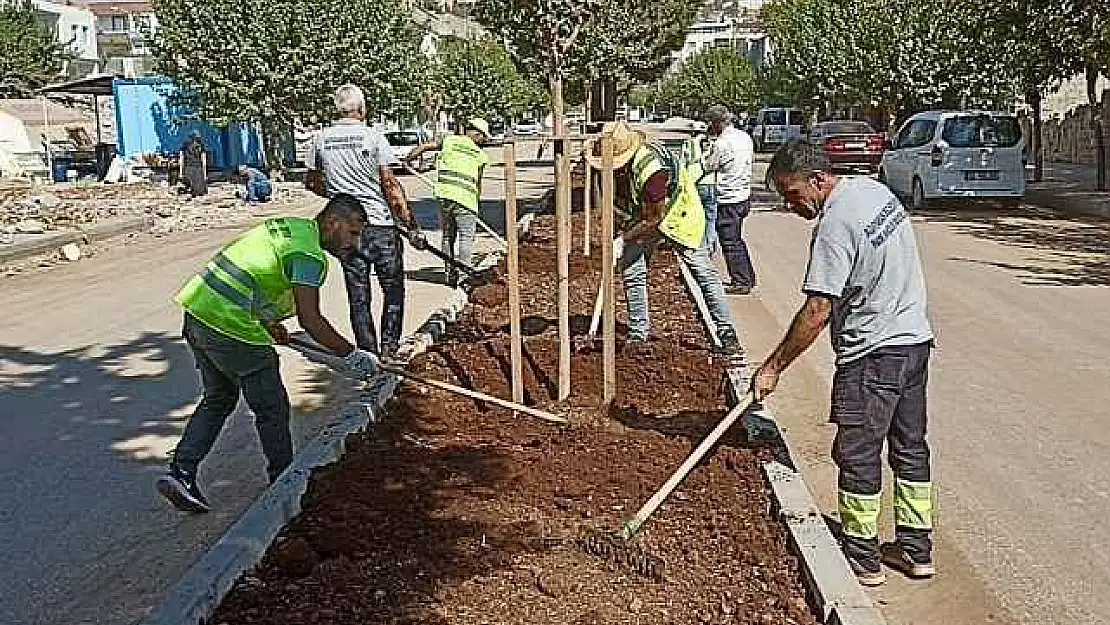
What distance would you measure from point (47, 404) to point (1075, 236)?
47.9 ft

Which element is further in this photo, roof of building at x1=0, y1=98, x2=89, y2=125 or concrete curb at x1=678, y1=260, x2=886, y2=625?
roof of building at x1=0, y1=98, x2=89, y2=125

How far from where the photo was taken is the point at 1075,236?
694 inches

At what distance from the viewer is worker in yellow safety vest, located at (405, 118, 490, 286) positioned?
12172 millimetres

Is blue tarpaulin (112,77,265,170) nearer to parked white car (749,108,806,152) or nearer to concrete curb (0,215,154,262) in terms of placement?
concrete curb (0,215,154,262)

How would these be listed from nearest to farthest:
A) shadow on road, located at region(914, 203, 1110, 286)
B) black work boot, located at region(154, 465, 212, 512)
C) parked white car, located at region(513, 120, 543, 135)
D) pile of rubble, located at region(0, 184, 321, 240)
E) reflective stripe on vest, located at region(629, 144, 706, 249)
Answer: black work boot, located at region(154, 465, 212, 512) < reflective stripe on vest, located at region(629, 144, 706, 249) < parked white car, located at region(513, 120, 543, 135) < shadow on road, located at region(914, 203, 1110, 286) < pile of rubble, located at region(0, 184, 321, 240)

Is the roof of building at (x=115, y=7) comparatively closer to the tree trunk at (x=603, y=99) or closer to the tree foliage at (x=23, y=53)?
the tree foliage at (x=23, y=53)

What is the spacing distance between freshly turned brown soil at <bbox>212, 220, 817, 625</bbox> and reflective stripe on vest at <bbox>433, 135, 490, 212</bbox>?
4553 millimetres

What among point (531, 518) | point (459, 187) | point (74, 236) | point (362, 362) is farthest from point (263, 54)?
point (531, 518)

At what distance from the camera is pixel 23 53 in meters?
56.8

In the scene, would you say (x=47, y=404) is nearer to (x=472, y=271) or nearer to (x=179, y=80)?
(x=472, y=271)

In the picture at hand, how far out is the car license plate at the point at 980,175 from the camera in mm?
20906

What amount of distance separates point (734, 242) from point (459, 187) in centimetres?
280

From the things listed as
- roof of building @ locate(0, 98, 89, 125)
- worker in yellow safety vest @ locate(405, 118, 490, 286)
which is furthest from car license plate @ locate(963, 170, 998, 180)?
roof of building @ locate(0, 98, 89, 125)

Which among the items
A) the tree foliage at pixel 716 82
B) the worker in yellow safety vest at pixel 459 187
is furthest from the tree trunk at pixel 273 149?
the tree foliage at pixel 716 82
